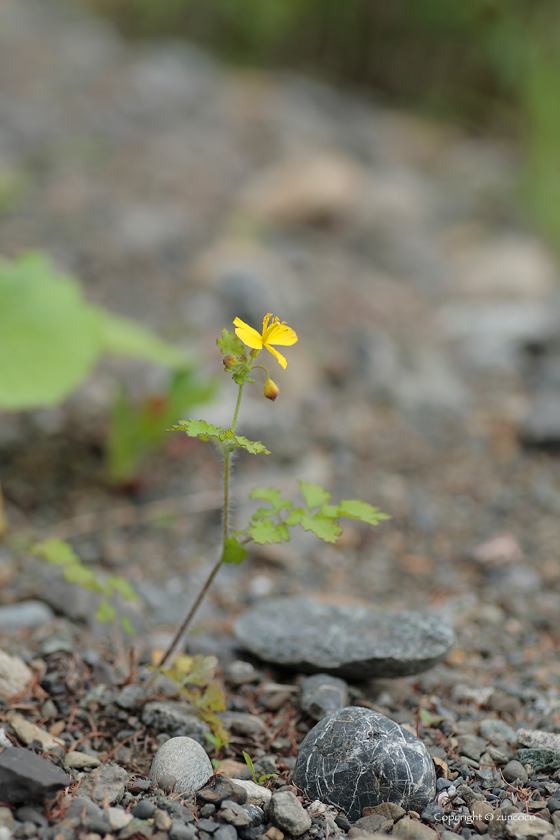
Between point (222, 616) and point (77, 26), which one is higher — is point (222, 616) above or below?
below

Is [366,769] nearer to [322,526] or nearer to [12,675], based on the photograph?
[322,526]

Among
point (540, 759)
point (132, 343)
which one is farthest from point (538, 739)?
point (132, 343)

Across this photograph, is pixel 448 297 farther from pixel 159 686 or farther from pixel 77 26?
pixel 77 26

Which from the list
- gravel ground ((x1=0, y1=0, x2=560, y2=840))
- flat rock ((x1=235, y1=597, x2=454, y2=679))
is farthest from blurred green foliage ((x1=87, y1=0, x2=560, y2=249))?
flat rock ((x1=235, y1=597, x2=454, y2=679))

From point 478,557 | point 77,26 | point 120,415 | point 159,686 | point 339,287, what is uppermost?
point 77,26

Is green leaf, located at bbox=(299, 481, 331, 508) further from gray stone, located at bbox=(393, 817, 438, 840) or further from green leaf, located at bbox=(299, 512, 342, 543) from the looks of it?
gray stone, located at bbox=(393, 817, 438, 840)

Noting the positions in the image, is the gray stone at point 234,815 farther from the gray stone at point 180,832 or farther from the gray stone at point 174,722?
the gray stone at point 174,722

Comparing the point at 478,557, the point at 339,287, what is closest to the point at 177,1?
the point at 339,287

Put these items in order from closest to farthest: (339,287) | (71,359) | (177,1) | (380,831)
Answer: (380,831), (71,359), (339,287), (177,1)
